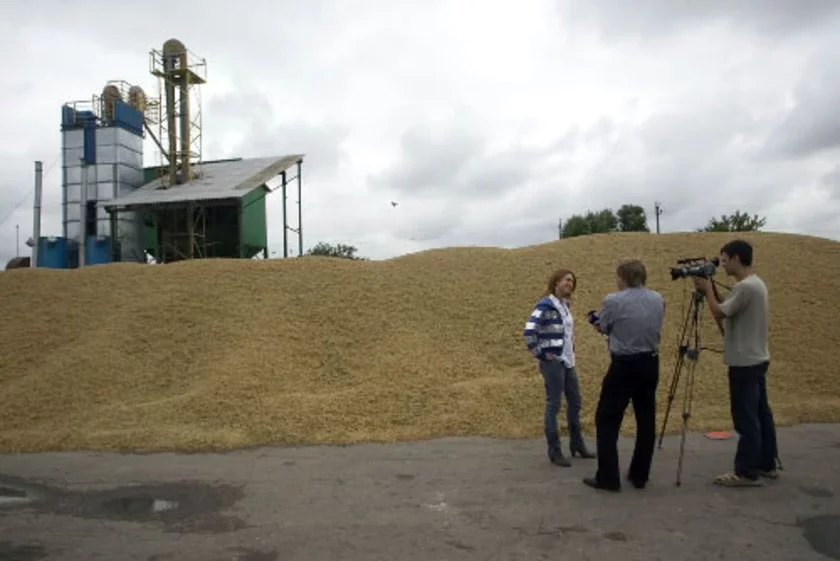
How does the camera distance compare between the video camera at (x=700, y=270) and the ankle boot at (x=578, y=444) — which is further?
the ankle boot at (x=578, y=444)

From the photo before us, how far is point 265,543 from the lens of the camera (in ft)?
13.4

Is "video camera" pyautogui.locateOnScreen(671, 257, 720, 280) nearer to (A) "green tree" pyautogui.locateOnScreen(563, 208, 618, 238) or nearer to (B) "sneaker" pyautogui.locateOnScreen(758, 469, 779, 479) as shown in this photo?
(B) "sneaker" pyautogui.locateOnScreen(758, 469, 779, 479)

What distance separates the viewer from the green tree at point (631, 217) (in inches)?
2041

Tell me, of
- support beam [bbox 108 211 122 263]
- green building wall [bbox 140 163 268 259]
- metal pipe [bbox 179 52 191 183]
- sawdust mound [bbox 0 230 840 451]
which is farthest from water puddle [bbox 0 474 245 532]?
metal pipe [bbox 179 52 191 183]

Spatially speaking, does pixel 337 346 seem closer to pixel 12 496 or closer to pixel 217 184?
pixel 12 496

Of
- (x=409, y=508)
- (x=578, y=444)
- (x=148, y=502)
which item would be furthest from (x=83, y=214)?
(x=409, y=508)

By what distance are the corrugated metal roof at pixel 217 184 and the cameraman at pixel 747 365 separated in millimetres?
20056

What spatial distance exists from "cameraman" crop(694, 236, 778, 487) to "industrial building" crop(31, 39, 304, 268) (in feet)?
67.6

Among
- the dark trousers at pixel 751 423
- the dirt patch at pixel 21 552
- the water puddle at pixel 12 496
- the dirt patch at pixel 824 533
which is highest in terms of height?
the dark trousers at pixel 751 423

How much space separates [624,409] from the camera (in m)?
5.01

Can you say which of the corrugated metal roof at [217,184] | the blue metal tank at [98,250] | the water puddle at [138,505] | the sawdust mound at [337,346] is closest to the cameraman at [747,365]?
the sawdust mound at [337,346]

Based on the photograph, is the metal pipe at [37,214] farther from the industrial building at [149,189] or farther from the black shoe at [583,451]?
the black shoe at [583,451]

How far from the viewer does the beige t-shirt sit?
5016mm

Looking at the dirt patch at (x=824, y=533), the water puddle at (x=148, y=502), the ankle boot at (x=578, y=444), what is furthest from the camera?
the ankle boot at (x=578, y=444)
